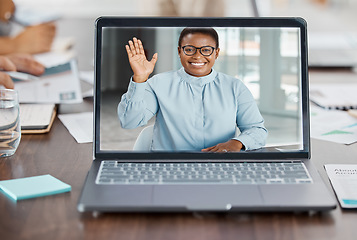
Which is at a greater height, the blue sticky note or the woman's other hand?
the woman's other hand

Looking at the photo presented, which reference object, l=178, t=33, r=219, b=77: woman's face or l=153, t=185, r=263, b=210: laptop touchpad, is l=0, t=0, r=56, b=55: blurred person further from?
l=153, t=185, r=263, b=210: laptop touchpad

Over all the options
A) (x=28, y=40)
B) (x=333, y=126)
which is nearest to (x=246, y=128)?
(x=333, y=126)

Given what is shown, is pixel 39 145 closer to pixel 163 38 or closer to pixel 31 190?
pixel 31 190

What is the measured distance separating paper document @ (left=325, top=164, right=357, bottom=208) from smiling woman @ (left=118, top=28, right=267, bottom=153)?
140 millimetres

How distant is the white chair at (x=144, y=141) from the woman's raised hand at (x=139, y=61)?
0.10 meters

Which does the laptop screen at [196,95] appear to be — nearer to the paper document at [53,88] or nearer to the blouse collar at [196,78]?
the blouse collar at [196,78]

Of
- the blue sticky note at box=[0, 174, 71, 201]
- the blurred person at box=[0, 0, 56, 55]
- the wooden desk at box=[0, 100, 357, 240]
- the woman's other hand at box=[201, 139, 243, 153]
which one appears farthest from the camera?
the blurred person at box=[0, 0, 56, 55]

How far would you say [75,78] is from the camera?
150 cm

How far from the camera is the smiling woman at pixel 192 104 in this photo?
88cm

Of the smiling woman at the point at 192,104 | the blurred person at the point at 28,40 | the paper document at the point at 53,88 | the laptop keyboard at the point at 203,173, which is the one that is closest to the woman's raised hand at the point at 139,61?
the smiling woman at the point at 192,104

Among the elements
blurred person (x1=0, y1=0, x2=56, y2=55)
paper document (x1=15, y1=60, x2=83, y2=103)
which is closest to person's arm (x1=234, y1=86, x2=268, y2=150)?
paper document (x1=15, y1=60, x2=83, y2=103)

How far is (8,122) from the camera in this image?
950 mm

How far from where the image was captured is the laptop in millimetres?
746

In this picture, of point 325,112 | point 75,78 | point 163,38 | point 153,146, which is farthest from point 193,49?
point 75,78
